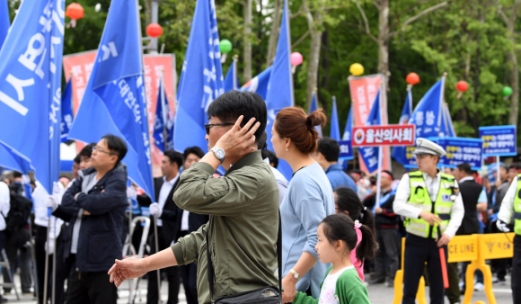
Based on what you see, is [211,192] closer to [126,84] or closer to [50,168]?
[50,168]

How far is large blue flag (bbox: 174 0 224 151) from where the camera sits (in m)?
11.1

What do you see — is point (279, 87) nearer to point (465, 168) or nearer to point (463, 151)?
point (465, 168)

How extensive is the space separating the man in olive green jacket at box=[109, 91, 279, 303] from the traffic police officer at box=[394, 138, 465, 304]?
4.88 metres

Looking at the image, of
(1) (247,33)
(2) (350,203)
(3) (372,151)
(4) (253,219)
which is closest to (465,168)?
(3) (372,151)

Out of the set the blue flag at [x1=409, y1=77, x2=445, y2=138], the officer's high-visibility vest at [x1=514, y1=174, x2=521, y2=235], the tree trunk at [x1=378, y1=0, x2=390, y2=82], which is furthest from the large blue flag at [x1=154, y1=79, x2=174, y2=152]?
the tree trunk at [x1=378, y1=0, x2=390, y2=82]

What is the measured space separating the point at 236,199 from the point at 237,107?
0.44 m

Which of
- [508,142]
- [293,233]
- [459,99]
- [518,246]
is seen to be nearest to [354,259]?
[293,233]

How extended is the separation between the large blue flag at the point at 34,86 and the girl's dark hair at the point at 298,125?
11.0 ft

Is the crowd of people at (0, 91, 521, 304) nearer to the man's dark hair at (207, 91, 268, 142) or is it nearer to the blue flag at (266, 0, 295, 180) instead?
the man's dark hair at (207, 91, 268, 142)

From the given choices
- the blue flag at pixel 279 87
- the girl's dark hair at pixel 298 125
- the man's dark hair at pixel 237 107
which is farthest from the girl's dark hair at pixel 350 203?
the blue flag at pixel 279 87

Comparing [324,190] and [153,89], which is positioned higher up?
[153,89]

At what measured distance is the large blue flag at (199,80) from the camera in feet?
36.3

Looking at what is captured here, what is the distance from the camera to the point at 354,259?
5883mm

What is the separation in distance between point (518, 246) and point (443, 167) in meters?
8.55
